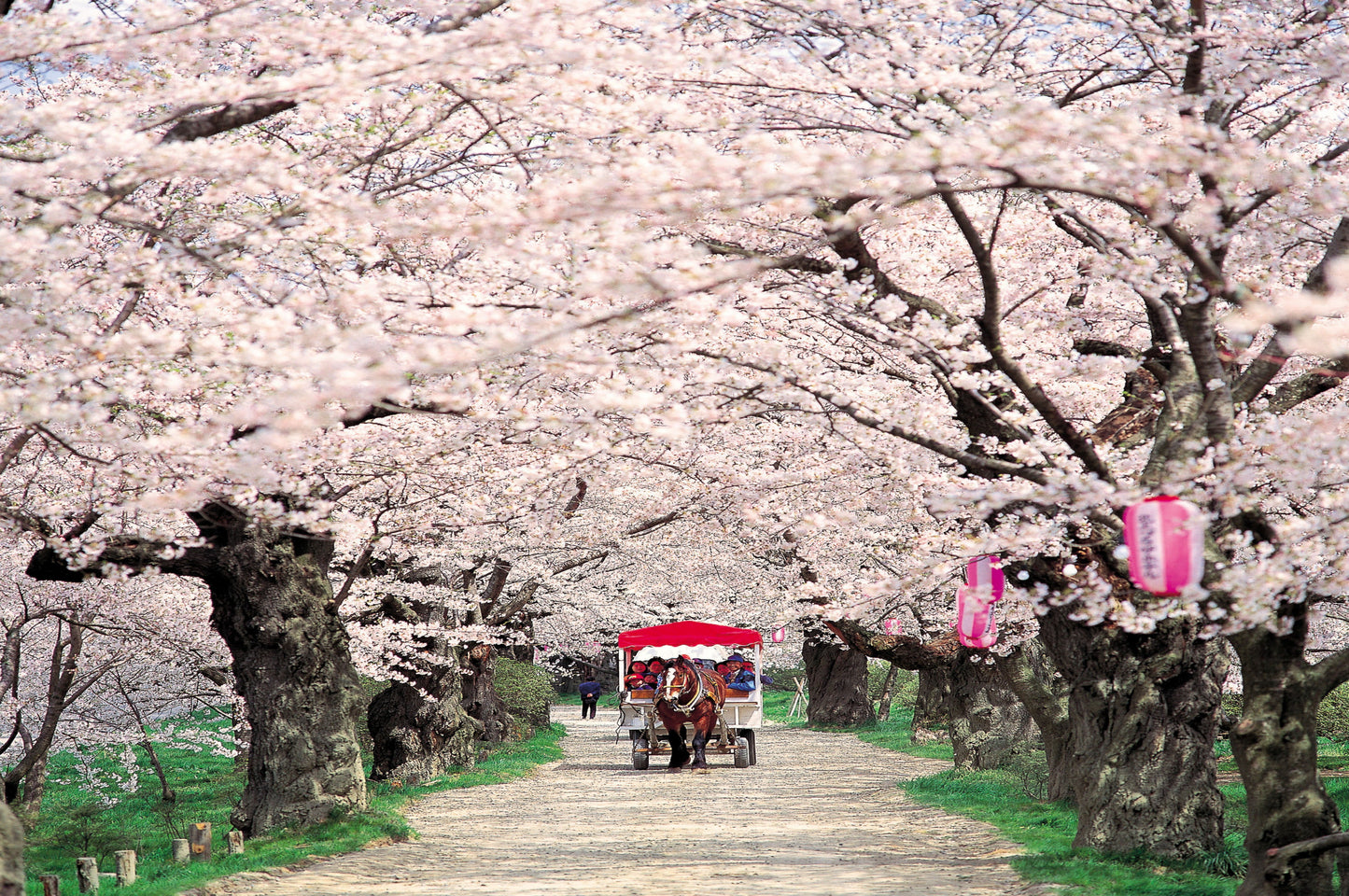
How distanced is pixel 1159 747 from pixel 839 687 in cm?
2505

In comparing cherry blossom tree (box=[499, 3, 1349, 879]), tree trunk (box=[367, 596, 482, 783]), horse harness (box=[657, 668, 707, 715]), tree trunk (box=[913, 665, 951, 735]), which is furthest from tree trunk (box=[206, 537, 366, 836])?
tree trunk (box=[913, 665, 951, 735])

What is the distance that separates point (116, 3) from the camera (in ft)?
24.6

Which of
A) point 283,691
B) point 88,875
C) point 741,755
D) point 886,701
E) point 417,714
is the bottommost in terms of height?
point 886,701

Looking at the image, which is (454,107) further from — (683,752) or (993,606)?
(683,752)

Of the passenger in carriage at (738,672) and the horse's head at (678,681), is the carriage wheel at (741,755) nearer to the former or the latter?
the passenger in carriage at (738,672)

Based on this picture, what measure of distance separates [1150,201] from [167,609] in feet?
47.0

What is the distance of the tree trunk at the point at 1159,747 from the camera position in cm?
954

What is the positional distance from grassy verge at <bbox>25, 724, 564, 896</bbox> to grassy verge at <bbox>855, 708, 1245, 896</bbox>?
638cm

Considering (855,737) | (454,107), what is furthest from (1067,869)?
(855,737)

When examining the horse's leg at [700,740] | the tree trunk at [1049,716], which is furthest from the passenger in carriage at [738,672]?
the tree trunk at [1049,716]

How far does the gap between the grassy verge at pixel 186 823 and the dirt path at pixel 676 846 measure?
1.34 ft

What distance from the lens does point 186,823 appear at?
17156mm

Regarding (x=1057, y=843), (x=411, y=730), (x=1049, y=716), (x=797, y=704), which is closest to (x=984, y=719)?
(x=1049, y=716)

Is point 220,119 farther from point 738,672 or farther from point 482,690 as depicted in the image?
point 482,690
